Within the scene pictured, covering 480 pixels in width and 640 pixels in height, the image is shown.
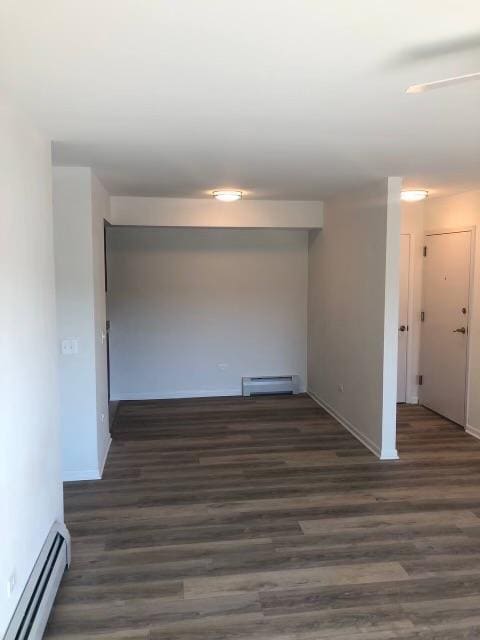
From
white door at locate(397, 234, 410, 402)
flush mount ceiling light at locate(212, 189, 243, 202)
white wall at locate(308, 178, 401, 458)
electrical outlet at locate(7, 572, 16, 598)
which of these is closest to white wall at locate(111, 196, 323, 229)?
white wall at locate(308, 178, 401, 458)

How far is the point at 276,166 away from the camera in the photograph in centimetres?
372

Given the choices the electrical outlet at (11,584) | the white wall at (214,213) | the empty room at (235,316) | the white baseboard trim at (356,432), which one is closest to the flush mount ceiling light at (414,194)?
the empty room at (235,316)

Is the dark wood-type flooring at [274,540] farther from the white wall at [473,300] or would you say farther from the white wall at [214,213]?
the white wall at [214,213]

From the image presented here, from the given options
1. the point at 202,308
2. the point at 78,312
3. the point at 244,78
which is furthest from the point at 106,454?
the point at 244,78

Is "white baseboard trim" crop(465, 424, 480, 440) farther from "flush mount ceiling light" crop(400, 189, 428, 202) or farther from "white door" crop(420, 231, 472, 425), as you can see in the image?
"flush mount ceiling light" crop(400, 189, 428, 202)

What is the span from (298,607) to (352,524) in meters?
0.92

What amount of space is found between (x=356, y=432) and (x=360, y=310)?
123 cm

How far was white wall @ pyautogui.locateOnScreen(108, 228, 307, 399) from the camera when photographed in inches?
248

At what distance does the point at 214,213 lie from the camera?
18.4 ft

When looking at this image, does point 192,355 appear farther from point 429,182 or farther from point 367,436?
point 429,182

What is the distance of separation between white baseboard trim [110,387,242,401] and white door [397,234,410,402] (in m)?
2.09

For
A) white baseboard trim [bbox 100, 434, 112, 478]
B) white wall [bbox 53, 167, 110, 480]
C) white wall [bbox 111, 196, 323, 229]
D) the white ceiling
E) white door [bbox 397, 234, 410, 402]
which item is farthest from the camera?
white door [bbox 397, 234, 410, 402]

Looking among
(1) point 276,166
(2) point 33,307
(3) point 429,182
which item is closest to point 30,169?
(2) point 33,307

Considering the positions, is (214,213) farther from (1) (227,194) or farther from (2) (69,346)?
(2) (69,346)
